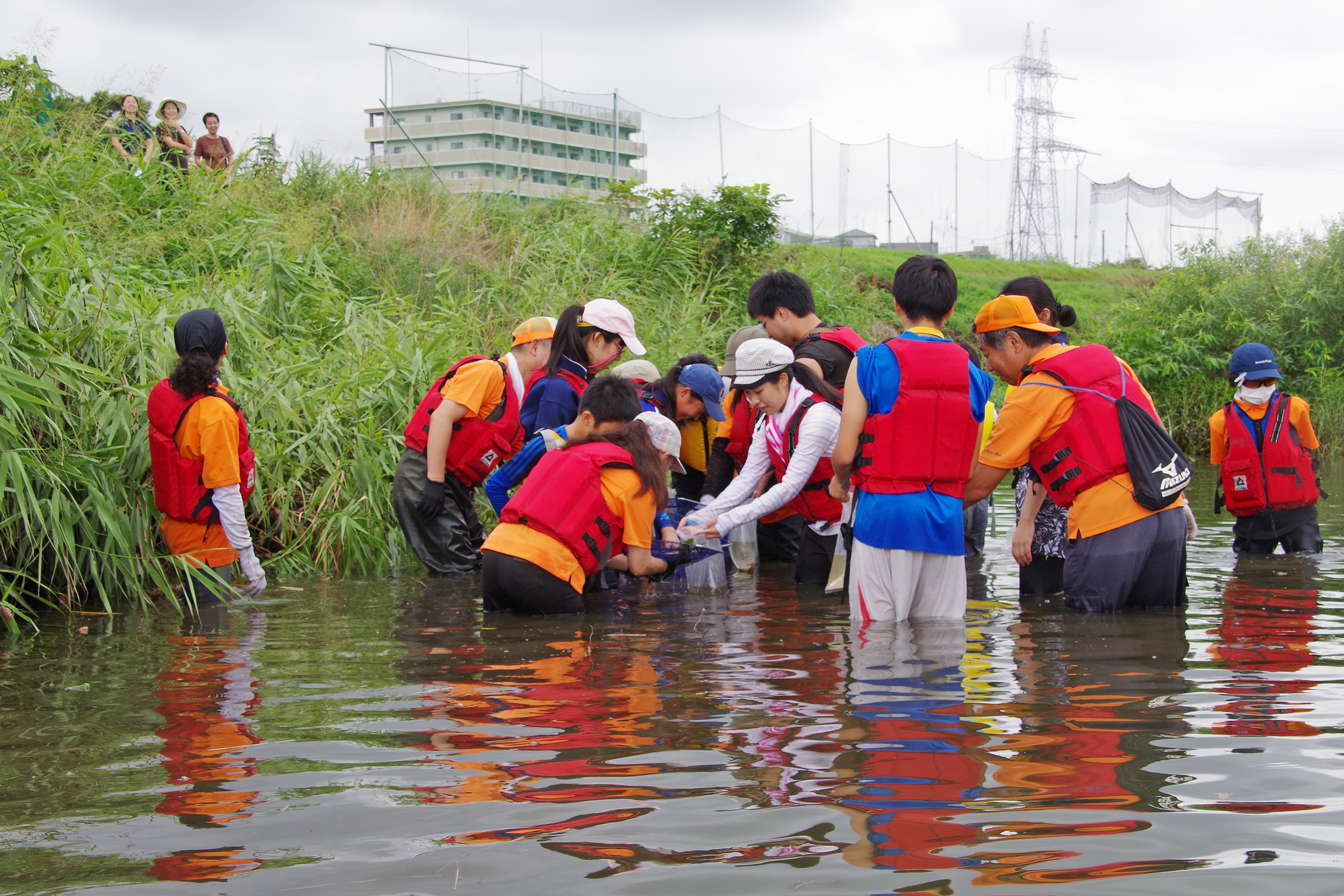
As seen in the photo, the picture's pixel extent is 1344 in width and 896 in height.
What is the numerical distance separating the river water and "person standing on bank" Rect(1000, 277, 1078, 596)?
0.43 m

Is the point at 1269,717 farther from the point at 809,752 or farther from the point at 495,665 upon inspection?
the point at 495,665

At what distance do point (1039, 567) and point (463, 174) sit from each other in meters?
13.6

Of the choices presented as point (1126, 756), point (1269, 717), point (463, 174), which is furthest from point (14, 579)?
point (463, 174)

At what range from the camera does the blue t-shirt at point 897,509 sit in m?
4.19

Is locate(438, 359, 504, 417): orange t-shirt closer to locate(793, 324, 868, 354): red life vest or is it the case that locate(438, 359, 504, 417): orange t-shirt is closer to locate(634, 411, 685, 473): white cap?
locate(634, 411, 685, 473): white cap

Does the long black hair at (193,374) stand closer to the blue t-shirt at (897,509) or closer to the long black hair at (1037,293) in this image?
the blue t-shirt at (897,509)

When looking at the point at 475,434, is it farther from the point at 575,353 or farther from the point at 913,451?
the point at 913,451

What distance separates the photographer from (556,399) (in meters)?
6.34

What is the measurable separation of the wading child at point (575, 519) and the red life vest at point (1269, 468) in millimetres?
4673

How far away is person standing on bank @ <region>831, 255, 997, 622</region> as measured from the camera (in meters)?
4.18

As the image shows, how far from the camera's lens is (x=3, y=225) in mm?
6449

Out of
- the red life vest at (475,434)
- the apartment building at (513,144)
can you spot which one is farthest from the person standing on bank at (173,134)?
the red life vest at (475,434)

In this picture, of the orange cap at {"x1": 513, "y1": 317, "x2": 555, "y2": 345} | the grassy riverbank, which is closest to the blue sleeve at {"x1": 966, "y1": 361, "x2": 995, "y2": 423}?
the orange cap at {"x1": 513, "y1": 317, "x2": 555, "y2": 345}

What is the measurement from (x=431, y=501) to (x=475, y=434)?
0.48m
